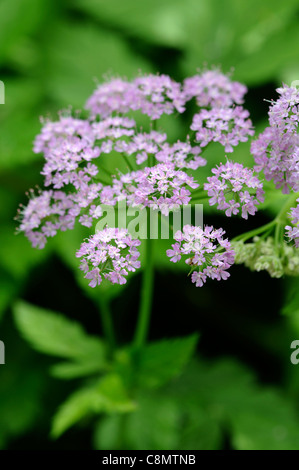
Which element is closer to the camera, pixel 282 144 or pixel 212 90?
pixel 282 144

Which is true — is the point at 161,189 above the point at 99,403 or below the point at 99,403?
above

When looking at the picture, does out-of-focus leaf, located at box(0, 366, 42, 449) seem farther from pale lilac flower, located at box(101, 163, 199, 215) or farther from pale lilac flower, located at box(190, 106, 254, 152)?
pale lilac flower, located at box(190, 106, 254, 152)

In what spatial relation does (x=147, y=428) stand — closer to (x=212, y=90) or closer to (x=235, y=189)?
(x=235, y=189)

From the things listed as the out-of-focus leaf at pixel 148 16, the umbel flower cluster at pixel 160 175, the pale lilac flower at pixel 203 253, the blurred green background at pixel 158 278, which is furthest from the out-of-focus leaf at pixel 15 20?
the pale lilac flower at pixel 203 253

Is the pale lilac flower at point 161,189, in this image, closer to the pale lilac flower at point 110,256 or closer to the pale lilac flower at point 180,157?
the pale lilac flower at point 180,157

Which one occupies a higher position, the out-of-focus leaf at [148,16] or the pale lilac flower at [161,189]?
the out-of-focus leaf at [148,16]
